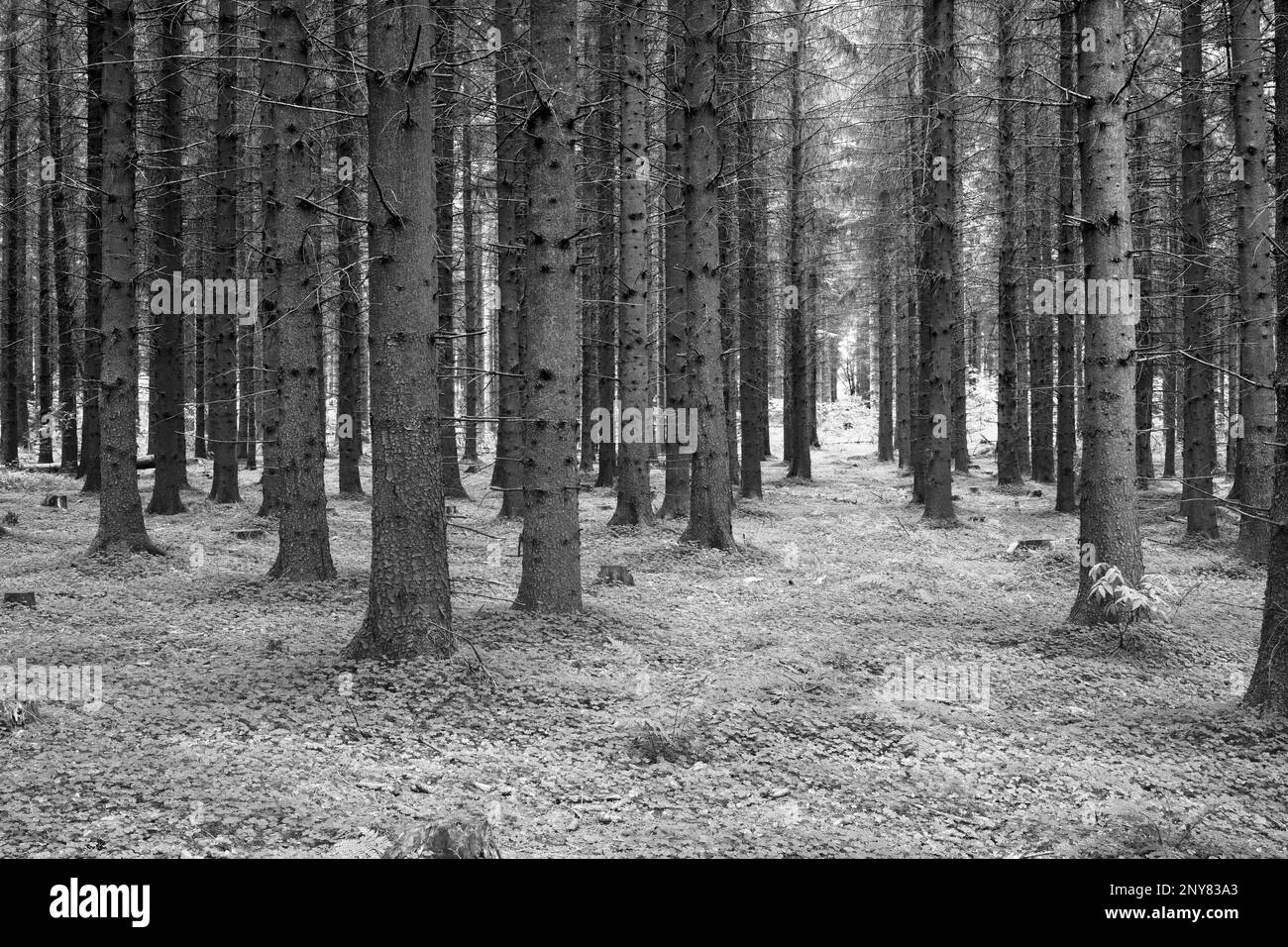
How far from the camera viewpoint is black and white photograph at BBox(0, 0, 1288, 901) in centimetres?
515

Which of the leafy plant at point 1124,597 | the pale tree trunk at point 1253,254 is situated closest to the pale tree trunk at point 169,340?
the leafy plant at point 1124,597

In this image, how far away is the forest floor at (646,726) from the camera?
4.91 m

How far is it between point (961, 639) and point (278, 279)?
9.04m

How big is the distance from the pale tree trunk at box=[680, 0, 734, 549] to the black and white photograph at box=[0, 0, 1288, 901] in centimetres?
7

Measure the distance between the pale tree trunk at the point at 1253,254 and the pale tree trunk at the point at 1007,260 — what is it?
5.06 m

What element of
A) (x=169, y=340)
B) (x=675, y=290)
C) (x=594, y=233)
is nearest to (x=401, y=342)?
(x=594, y=233)

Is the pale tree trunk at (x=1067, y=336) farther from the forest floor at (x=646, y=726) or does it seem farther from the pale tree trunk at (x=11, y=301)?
the pale tree trunk at (x=11, y=301)

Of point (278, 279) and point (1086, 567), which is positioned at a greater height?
point (278, 279)

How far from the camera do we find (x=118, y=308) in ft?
37.9

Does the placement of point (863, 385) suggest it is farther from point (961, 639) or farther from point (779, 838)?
point (779, 838)

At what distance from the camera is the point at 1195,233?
14992 mm

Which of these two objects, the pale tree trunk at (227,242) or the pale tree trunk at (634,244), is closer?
the pale tree trunk at (634,244)

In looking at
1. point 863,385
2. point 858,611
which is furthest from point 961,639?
point 863,385

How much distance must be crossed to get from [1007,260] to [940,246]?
535 cm
